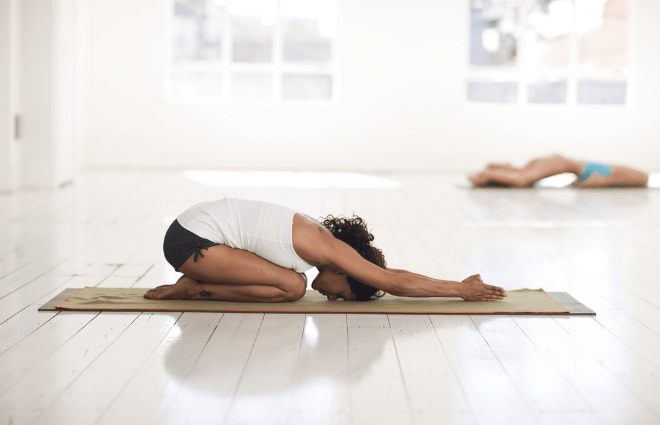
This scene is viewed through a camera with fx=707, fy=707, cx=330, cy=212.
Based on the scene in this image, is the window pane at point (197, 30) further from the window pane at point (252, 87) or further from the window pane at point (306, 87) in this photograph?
the window pane at point (306, 87)

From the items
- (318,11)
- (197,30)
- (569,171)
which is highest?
(318,11)

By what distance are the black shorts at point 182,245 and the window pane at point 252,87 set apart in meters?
7.47

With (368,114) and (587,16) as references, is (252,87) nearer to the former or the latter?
(368,114)

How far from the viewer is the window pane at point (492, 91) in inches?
398

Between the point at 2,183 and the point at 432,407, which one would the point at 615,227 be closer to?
the point at 432,407

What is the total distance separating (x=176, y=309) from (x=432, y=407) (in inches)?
48.4

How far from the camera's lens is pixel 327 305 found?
2.81 m

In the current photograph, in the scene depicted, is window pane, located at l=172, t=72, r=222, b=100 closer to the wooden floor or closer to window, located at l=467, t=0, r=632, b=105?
window, located at l=467, t=0, r=632, b=105

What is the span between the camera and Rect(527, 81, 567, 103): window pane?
398 inches

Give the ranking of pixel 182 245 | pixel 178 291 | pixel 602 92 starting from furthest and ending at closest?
1. pixel 602 92
2. pixel 178 291
3. pixel 182 245

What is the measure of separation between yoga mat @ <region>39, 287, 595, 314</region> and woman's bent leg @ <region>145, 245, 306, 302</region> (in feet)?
0.11

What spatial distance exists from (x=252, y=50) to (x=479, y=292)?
7.74 m

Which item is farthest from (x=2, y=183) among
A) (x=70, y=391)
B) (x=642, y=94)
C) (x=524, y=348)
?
(x=642, y=94)

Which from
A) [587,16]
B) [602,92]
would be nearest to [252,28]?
[587,16]
